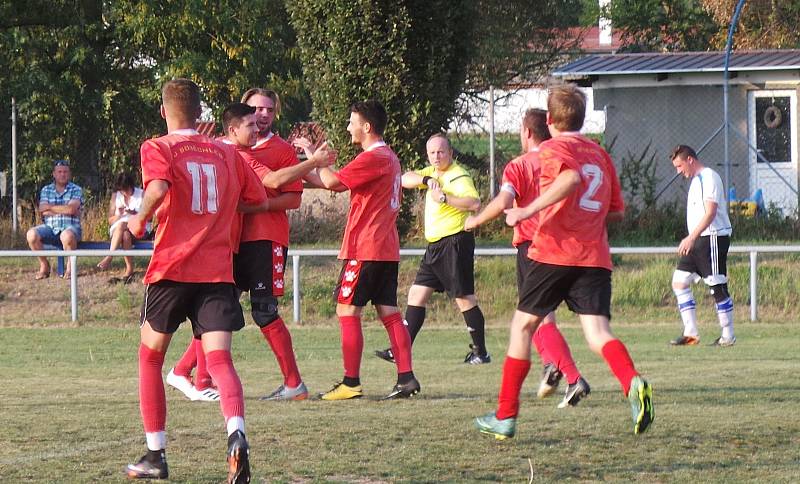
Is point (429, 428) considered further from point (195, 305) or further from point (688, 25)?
point (688, 25)

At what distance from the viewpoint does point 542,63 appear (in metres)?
30.4

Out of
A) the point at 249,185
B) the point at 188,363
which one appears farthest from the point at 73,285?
the point at 249,185

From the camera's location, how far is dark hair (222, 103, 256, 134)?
8.39 m

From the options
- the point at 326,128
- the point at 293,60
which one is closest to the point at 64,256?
the point at 326,128

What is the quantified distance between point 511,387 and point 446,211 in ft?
15.4

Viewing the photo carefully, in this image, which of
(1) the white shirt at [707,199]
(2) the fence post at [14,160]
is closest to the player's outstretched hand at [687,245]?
(1) the white shirt at [707,199]

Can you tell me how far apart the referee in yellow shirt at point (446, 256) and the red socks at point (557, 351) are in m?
2.40

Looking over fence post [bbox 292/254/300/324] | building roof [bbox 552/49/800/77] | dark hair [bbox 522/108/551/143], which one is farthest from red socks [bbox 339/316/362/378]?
building roof [bbox 552/49/800/77]

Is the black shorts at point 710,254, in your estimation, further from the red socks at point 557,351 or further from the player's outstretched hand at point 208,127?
the player's outstretched hand at point 208,127

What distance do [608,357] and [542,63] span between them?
23772mm

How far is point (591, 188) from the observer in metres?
7.24

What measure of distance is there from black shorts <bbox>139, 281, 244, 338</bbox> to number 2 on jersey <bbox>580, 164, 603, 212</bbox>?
6.57 ft

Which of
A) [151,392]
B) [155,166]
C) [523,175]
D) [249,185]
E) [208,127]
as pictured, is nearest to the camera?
[155,166]

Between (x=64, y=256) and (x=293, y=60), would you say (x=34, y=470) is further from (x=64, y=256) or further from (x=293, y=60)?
(x=293, y=60)
